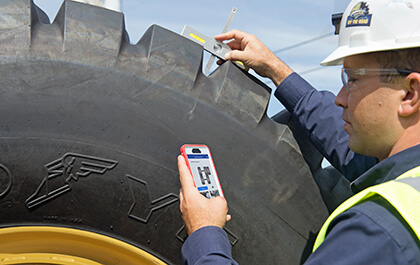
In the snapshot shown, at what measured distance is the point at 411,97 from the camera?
102 cm

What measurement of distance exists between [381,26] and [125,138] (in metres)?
0.80

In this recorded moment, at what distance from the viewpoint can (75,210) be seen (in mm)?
1271

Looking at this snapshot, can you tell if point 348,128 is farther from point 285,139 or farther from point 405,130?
point 285,139

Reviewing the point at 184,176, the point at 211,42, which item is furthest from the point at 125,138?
the point at 211,42

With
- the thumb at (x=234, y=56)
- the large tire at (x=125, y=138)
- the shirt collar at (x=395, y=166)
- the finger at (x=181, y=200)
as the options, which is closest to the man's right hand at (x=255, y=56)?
the thumb at (x=234, y=56)

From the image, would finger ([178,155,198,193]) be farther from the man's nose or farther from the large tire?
the man's nose

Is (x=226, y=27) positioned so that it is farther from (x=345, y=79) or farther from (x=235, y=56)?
(x=345, y=79)

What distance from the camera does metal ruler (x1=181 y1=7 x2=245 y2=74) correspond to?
163cm

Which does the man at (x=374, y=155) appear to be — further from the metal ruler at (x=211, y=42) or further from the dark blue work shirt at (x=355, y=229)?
the metal ruler at (x=211, y=42)

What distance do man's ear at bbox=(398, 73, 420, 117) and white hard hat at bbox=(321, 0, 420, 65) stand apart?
9 cm

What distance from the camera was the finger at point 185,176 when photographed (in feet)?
4.15

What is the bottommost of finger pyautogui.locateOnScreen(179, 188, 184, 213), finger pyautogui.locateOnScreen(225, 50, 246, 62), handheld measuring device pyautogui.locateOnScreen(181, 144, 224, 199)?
finger pyautogui.locateOnScreen(179, 188, 184, 213)

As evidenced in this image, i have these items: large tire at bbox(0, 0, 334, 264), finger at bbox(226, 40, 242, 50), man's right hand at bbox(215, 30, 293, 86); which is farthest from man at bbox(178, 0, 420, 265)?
finger at bbox(226, 40, 242, 50)

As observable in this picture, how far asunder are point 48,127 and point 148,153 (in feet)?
1.00
